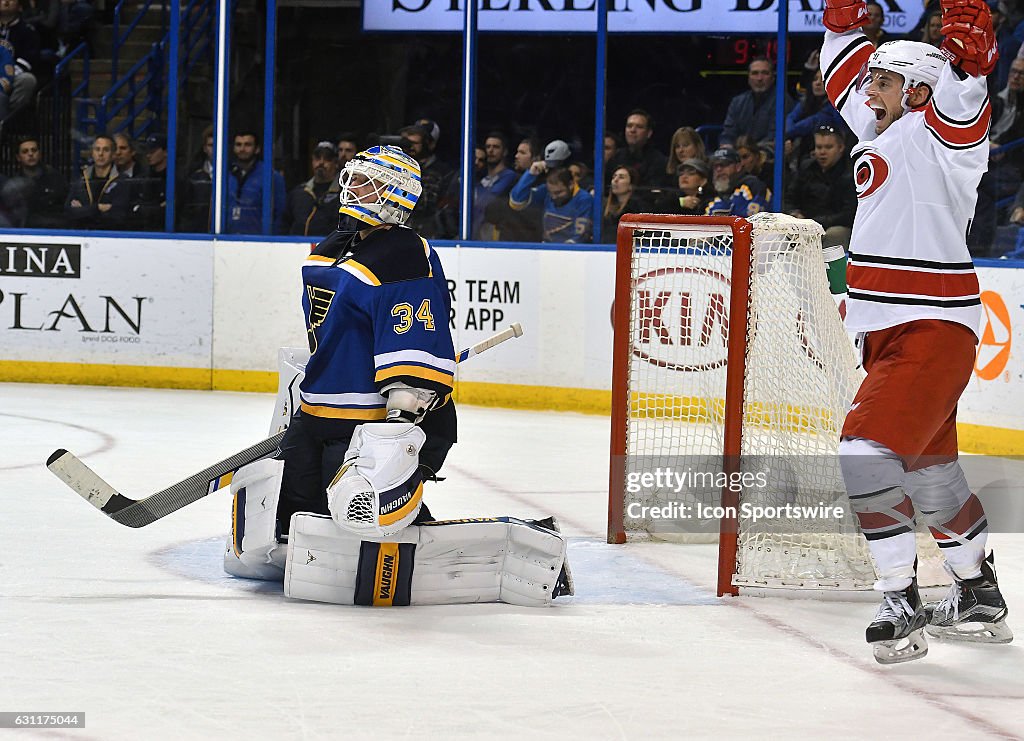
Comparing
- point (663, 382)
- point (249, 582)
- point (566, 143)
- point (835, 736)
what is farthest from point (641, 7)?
point (835, 736)

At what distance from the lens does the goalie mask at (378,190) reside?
3484 mm

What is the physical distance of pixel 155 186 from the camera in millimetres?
8430

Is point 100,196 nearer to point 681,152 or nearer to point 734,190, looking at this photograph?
point 681,152

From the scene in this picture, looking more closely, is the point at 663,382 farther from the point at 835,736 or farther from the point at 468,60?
the point at 468,60

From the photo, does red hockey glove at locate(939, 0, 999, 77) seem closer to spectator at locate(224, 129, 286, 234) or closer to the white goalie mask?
the white goalie mask

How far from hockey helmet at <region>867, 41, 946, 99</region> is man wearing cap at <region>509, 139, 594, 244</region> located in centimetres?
485

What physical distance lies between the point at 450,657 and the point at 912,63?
1.48 meters

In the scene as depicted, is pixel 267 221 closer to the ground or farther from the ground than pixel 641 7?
closer to the ground

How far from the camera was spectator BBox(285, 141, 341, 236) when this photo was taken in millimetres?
8289

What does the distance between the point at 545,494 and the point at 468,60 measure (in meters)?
3.50

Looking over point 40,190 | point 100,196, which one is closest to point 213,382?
point 100,196

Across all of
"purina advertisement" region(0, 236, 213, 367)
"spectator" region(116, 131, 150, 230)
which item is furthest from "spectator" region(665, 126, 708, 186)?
"spectator" region(116, 131, 150, 230)

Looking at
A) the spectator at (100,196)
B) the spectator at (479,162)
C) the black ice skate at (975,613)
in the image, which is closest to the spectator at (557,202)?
the spectator at (479,162)

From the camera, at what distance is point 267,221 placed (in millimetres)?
8273
